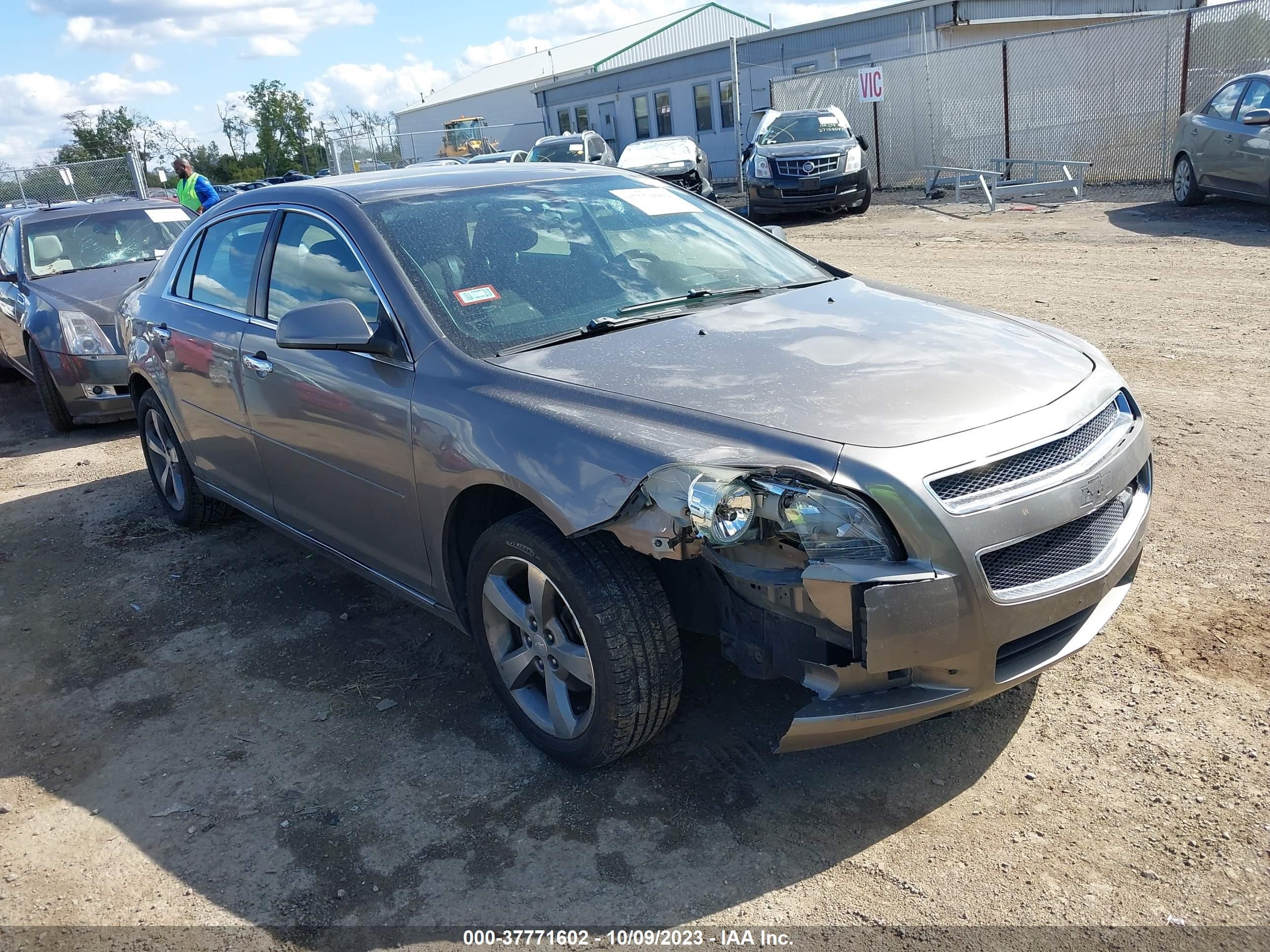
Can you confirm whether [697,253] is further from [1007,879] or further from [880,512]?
[1007,879]

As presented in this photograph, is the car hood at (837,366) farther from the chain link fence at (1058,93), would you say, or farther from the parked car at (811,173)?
the chain link fence at (1058,93)

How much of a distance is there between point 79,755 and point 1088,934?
11.0 feet

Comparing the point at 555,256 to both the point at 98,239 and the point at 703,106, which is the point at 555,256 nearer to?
the point at 98,239

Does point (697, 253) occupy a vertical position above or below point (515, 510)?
above

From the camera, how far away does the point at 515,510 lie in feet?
11.0

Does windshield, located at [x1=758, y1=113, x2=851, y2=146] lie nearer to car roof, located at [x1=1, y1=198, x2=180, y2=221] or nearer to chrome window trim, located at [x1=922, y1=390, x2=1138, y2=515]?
car roof, located at [x1=1, y1=198, x2=180, y2=221]

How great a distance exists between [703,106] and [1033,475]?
102ft

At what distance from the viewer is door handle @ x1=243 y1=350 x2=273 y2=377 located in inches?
163

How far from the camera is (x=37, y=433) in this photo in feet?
29.1

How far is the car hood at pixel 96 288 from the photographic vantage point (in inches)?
319

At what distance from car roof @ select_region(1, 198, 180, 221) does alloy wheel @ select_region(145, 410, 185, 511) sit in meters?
4.49

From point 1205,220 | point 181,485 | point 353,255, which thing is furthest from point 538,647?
point 1205,220

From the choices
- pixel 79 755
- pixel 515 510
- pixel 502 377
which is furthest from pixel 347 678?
pixel 502 377

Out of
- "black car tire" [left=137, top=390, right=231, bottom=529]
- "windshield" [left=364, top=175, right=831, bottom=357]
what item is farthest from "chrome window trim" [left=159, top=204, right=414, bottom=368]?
"black car tire" [left=137, top=390, right=231, bottom=529]
